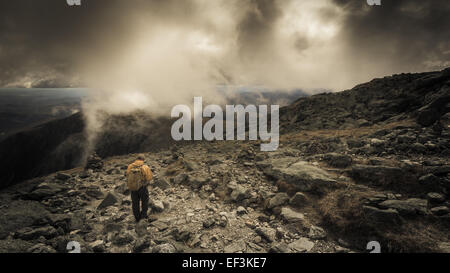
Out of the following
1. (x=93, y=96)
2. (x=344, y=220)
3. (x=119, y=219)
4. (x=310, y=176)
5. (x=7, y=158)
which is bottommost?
(x=7, y=158)

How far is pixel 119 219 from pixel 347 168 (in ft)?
32.9

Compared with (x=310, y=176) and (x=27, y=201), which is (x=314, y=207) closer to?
(x=310, y=176)

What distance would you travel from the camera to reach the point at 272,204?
268 inches

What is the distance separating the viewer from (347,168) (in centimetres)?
796

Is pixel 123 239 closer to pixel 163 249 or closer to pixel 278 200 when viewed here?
pixel 163 249

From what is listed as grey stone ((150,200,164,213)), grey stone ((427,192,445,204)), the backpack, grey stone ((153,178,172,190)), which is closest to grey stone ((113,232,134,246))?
the backpack

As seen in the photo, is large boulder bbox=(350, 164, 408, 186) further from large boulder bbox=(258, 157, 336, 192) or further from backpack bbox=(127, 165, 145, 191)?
backpack bbox=(127, 165, 145, 191)

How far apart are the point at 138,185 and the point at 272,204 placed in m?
5.21

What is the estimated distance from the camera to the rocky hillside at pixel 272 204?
16.7 feet

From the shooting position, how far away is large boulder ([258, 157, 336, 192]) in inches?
280

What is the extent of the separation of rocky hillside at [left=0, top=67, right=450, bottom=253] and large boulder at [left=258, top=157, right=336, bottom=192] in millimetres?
48

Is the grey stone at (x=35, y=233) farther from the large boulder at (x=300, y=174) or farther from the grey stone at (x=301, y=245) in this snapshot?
the large boulder at (x=300, y=174)

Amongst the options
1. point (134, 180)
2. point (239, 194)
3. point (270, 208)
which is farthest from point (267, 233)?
point (134, 180)
